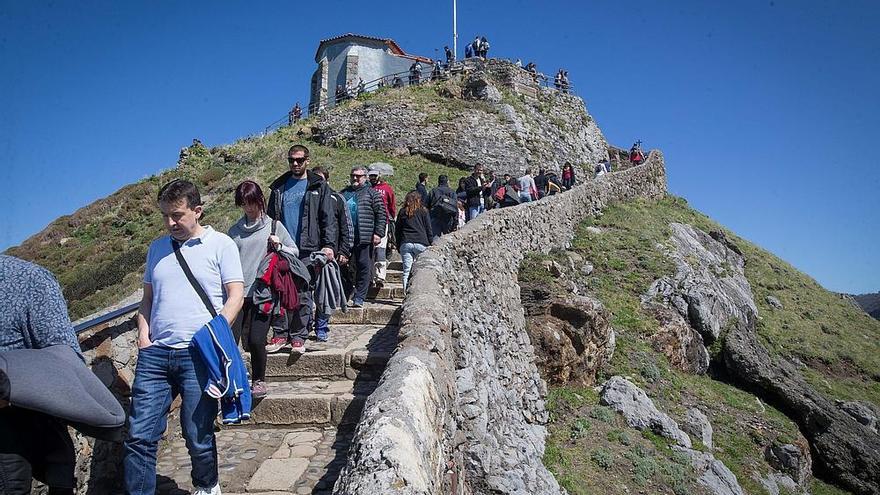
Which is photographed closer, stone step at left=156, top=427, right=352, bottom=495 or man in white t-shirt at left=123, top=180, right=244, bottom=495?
man in white t-shirt at left=123, top=180, right=244, bottom=495

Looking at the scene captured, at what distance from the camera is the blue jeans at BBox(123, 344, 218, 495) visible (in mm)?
2740

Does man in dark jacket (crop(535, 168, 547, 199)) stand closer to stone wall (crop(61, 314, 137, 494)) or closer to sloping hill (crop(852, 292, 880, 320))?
stone wall (crop(61, 314, 137, 494))

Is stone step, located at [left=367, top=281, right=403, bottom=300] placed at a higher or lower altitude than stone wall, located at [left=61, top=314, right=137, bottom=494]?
higher

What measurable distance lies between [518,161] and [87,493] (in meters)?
24.4

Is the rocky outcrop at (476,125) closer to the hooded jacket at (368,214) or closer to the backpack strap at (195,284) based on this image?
the hooded jacket at (368,214)

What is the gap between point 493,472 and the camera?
5.16 m

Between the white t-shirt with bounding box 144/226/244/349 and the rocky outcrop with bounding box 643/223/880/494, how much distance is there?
11.1m

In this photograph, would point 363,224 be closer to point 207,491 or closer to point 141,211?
point 207,491

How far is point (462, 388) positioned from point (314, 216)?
7.89 feet

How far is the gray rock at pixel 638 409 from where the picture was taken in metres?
8.59

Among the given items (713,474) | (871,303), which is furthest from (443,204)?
(871,303)

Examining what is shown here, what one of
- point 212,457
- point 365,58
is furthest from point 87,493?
point 365,58

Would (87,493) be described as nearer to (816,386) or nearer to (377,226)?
(377,226)

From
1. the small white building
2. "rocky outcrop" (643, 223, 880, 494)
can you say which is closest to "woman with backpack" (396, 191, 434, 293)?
"rocky outcrop" (643, 223, 880, 494)
